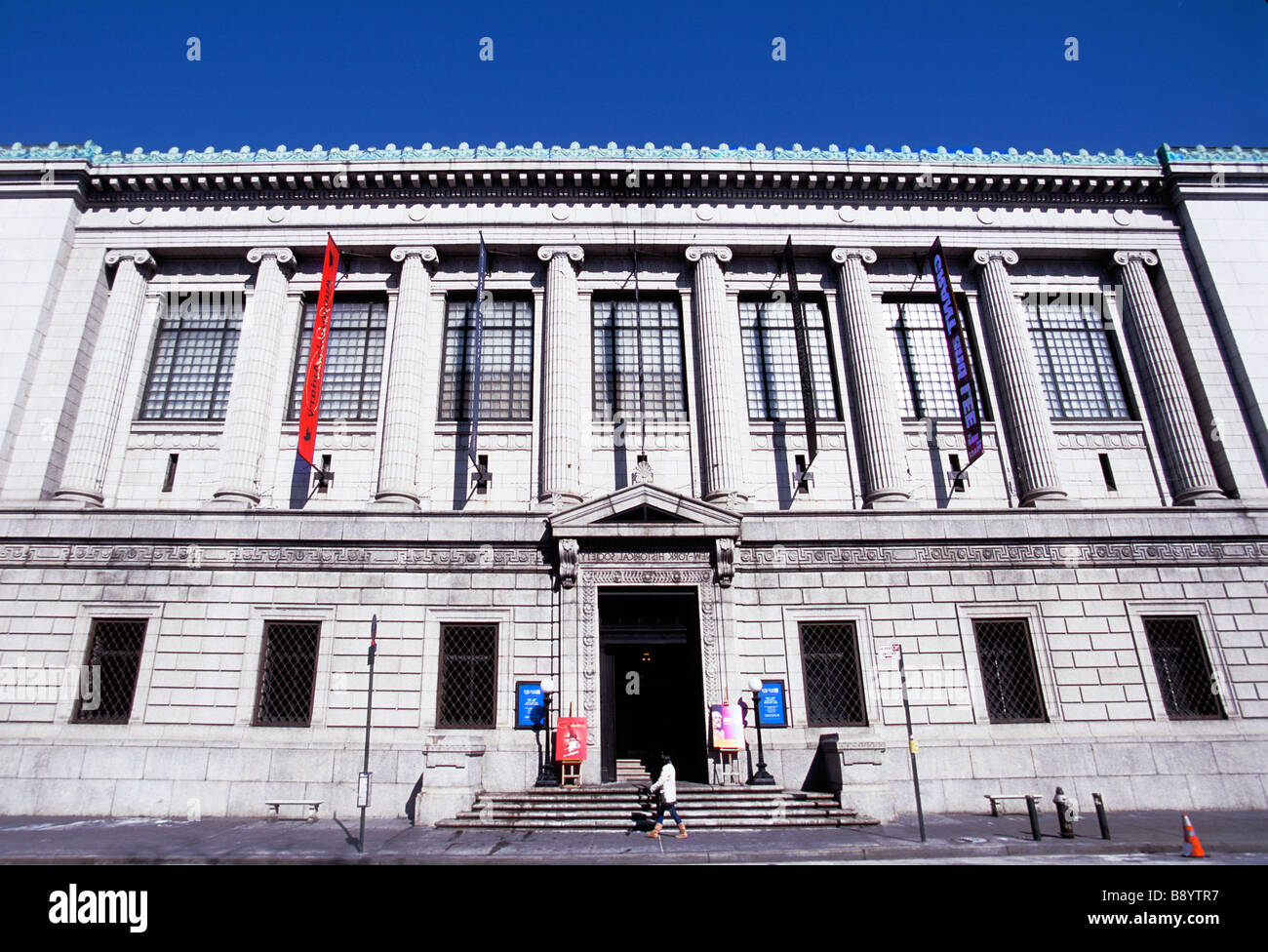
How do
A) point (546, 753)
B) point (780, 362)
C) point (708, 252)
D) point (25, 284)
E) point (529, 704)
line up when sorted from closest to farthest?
point (546, 753), point (529, 704), point (25, 284), point (708, 252), point (780, 362)

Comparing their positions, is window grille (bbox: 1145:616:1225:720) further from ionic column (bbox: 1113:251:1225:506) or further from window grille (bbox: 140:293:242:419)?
window grille (bbox: 140:293:242:419)

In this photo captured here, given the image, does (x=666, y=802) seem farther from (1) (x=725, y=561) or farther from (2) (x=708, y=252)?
(2) (x=708, y=252)

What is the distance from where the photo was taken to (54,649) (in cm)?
2075

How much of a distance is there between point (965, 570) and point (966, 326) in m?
10.4

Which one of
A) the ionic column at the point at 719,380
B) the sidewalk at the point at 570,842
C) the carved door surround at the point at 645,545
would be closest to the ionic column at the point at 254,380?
the sidewalk at the point at 570,842

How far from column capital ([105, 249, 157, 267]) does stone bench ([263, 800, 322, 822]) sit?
20.4m

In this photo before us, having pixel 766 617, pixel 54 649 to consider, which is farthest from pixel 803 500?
pixel 54 649

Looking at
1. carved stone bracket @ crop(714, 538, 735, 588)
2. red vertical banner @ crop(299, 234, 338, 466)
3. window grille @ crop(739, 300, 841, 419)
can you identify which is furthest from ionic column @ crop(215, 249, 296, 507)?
window grille @ crop(739, 300, 841, 419)

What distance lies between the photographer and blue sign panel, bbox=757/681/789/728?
65.5 ft

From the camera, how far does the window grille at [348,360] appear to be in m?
25.2

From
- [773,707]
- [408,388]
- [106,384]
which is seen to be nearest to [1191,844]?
[773,707]

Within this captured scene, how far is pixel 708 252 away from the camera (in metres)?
26.0

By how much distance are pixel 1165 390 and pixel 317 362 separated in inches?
1219
